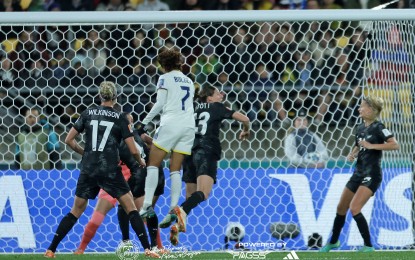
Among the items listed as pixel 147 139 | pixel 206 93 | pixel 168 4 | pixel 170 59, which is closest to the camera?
pixel 170 59

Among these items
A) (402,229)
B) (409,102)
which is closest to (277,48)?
(409,102)

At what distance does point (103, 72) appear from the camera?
1204 centimetres

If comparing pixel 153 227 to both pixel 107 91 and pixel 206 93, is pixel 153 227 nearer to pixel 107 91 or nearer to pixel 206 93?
pixel 206 93

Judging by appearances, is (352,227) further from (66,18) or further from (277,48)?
(66,18)

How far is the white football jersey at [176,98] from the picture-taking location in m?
9.33

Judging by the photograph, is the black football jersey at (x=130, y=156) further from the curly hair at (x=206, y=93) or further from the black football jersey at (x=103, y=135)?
the black football jersey at (x=103, y=135)

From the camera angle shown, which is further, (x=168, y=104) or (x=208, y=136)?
(x=208, y=136)

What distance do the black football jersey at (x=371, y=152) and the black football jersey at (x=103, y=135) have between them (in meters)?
2.56

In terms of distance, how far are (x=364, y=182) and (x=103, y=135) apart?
279 cm

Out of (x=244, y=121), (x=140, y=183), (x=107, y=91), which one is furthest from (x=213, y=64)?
(x=107, y=91)

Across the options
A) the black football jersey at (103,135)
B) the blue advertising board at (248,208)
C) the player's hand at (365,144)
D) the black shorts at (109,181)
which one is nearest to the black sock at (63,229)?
the black shorts at (109,181)

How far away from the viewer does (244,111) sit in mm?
12523

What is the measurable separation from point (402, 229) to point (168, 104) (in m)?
3.65

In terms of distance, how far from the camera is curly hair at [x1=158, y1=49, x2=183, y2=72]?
937 centimetres
